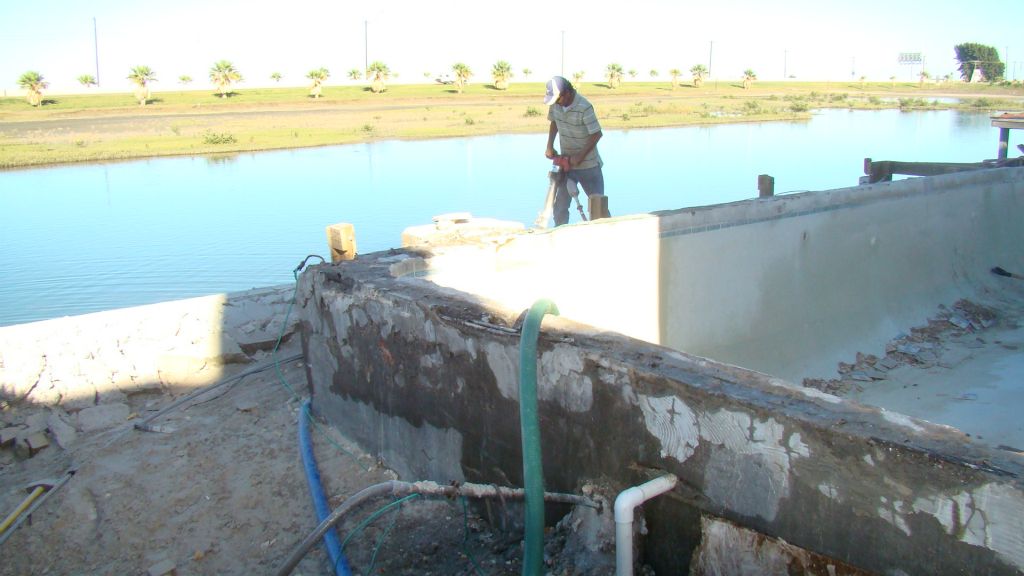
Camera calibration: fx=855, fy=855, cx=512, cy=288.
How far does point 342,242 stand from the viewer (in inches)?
216

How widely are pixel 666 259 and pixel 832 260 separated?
1.89m

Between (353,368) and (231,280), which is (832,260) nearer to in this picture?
(353,368)

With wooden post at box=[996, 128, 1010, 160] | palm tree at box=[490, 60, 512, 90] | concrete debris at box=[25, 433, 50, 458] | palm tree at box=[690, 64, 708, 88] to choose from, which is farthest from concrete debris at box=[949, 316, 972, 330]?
palm tree at box=[690, 64, 708, 88]

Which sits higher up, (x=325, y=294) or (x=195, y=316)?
(x=325, y=294)

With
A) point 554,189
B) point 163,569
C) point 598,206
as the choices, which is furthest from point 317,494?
point 554,189

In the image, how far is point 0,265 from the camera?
12.2 meters

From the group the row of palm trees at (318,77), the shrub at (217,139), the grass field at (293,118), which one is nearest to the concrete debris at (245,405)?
the grass field at (293,118)

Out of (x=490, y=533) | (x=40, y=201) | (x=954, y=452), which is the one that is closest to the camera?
(x=954, y=452)

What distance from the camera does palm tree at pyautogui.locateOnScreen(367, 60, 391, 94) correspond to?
65312 millimetres

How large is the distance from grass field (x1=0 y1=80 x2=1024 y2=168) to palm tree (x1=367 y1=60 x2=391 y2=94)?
3307 mm

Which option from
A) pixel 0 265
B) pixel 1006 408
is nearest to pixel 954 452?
pixel 1006 408

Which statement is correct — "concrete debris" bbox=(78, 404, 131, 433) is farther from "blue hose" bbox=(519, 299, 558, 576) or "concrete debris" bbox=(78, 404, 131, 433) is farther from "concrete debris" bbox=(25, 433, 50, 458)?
"blue hose" bbox=(519, 299, 558, 576)

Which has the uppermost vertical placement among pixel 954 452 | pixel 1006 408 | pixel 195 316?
pixel 954 452

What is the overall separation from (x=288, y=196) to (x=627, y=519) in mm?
15243
